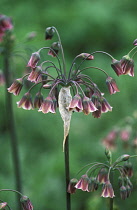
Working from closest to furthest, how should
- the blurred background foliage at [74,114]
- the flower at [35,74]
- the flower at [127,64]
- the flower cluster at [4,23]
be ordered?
the flower at [35,74] < the flower at [127,64] < the flower cluster at [4,23] < the blurred background foliage at [74,114]

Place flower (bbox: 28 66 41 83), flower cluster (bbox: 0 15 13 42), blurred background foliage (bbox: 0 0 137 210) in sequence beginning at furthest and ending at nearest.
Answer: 1. blurred background foliage (bbox: 0 0 137 210)
2. flower cluster (bbox: 0 15 13 42)
3. flower (bbox: 28 66 41 83)

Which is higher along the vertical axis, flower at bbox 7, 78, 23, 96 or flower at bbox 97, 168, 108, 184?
flower at bbox 7, 78, 23, 96

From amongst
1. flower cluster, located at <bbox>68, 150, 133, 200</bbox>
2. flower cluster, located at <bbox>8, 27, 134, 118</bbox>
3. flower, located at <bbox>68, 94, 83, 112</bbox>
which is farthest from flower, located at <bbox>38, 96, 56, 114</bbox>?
flower cluster, located at <bbox>68, 150, 133, 200</bbox>

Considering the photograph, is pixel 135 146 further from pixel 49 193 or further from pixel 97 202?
pixel 49 193

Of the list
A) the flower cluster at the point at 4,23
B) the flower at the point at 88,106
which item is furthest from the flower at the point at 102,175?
the flower cluster at the point at 4,23

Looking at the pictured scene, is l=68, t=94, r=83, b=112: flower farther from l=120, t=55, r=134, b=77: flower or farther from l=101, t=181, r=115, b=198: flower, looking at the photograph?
l=101, t=181, r=115, b=198: flower

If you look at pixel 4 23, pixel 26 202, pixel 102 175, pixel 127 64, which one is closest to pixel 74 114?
pixel 4 23

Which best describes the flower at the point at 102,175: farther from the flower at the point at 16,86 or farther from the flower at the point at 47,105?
the flower at the point at 16,86

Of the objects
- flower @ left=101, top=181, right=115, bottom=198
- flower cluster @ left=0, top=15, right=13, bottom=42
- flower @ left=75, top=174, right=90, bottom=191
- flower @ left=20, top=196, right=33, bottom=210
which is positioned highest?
flower cluster @ left=0, top=15, right=13, bottom=42

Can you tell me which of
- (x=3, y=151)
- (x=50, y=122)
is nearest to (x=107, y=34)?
(x=50, y=122)
